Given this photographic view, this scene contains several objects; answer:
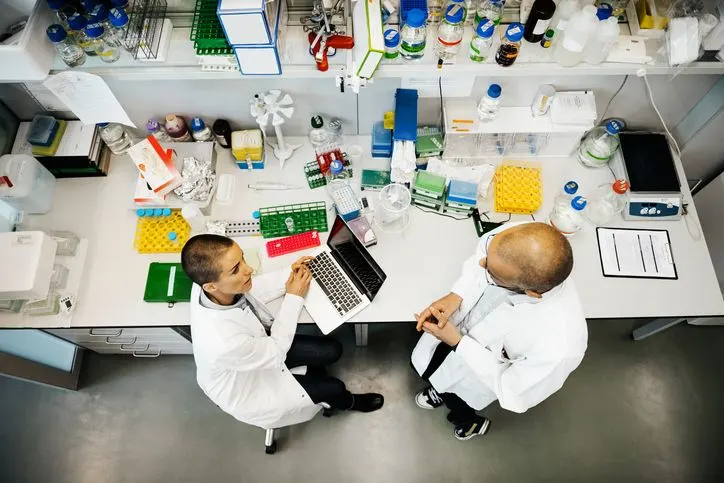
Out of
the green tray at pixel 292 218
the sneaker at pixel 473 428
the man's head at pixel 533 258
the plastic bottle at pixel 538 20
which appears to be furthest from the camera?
the sneaker at pixel 473 428

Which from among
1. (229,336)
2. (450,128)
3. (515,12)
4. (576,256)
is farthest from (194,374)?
(515,12)

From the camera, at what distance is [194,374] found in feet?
8.64

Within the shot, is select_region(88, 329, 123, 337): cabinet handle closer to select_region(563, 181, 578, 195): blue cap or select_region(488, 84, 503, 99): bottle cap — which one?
select_region(488, 84, 503, 99): bottle cap

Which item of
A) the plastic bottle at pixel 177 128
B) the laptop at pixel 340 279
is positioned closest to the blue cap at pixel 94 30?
the plastic bottle at pixel 177 128

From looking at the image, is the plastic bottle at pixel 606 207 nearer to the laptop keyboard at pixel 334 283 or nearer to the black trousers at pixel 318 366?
the laptop keyboard at pixel 334 283

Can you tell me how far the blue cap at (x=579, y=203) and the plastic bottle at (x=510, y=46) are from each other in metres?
0.61

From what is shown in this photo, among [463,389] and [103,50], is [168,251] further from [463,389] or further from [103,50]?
[463,389]

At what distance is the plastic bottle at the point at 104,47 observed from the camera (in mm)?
1604

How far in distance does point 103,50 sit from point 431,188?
1344 mm

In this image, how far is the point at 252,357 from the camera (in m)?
1.72

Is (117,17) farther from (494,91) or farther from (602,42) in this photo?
(602,42)

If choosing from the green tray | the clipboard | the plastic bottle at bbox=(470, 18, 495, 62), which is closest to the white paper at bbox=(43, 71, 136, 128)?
the green tray

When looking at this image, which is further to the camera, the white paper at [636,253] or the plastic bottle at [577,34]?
the white paper at [636,253]

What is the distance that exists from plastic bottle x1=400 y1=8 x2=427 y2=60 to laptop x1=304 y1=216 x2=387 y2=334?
0.72m
